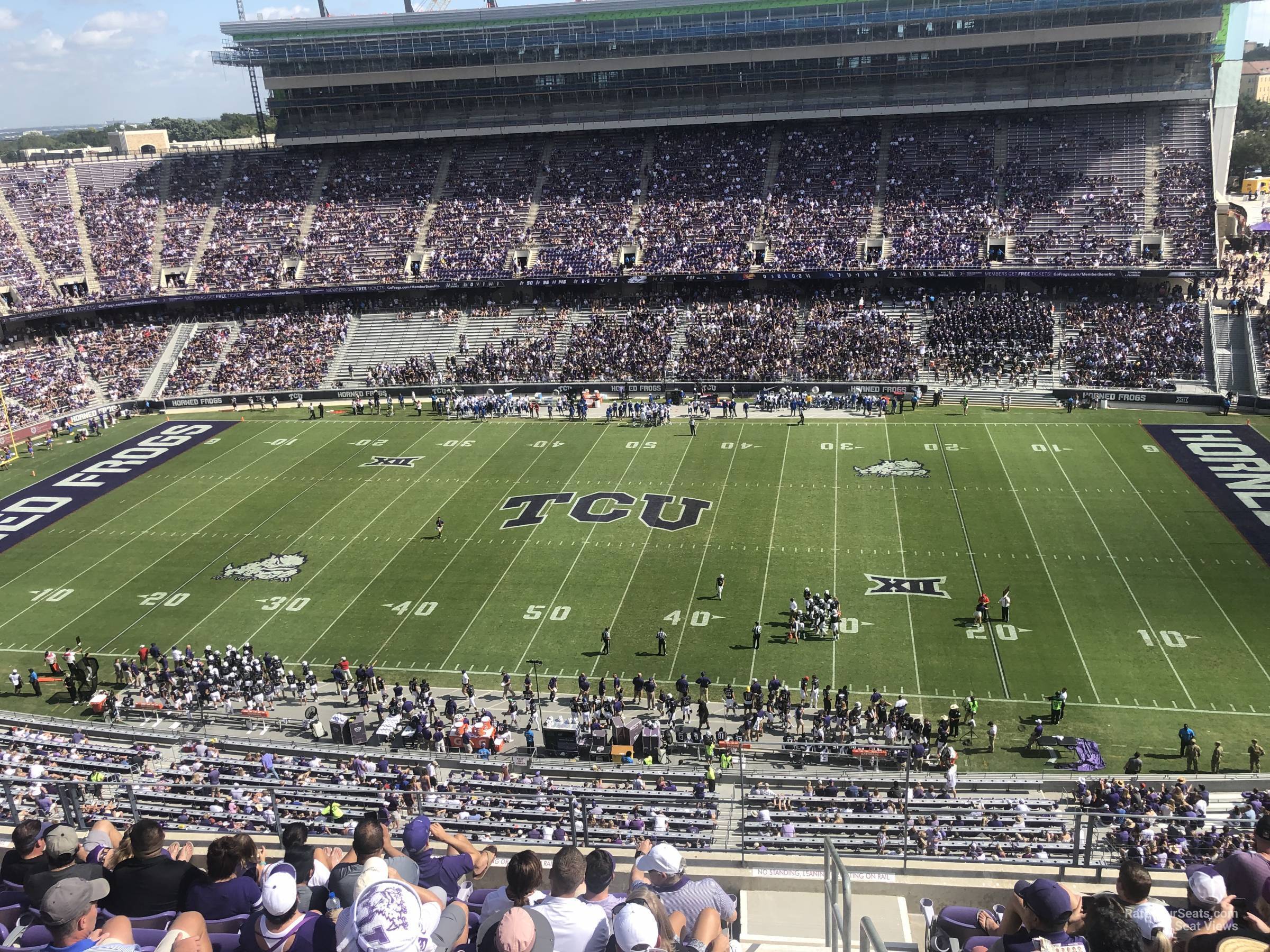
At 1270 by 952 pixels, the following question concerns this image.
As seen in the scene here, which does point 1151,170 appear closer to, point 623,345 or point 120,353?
point 623,345

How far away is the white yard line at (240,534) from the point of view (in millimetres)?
29500

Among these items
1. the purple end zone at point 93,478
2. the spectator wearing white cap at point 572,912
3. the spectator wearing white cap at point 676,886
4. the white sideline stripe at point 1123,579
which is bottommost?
the white sideline stripe at point 1123,579

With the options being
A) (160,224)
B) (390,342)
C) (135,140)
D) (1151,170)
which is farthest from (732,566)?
(135,140)

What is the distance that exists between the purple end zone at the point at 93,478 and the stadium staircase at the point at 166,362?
5752 millimetres

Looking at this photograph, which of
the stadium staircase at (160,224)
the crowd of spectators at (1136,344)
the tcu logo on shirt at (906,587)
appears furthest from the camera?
the stadium staircase at (160,224)

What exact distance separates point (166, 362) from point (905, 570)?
147 feet

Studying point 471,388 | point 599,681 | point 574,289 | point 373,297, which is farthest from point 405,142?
point 599,681

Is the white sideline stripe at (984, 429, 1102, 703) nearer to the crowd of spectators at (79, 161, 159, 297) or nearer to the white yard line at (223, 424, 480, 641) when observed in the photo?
the white yard line at (223, 424, 480, 641)

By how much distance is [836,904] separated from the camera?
23.8ft

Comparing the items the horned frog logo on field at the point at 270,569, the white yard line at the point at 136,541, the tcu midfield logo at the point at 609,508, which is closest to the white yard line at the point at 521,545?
the tcu midfield logo at the point at 609,508

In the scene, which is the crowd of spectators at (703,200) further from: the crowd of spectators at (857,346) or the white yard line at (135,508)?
the white yard line at (135,508)

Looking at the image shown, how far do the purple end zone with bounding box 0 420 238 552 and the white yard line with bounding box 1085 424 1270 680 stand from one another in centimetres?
3869

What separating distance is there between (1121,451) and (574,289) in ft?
105

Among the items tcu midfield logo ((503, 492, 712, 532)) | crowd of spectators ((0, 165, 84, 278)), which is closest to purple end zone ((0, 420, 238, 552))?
tcu midfield logo ((503, 492, 712, 532))
